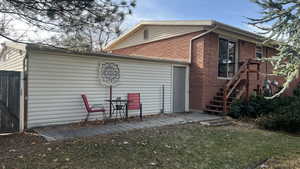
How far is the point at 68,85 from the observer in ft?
22.2

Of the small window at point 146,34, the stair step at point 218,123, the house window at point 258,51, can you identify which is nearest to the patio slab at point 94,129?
the stair step at point 218,123

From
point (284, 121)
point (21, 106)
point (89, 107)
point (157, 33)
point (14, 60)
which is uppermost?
point (157, 33)

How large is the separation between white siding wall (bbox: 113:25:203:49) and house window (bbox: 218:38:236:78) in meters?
1.80

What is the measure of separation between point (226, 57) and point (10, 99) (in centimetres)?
944

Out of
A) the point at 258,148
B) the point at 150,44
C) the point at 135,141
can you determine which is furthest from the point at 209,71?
the point at 135,141

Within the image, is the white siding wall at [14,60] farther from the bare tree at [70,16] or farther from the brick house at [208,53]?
the brick house at [208,53]

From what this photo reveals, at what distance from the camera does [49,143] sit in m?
4.70

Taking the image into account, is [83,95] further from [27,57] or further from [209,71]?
[209,71]

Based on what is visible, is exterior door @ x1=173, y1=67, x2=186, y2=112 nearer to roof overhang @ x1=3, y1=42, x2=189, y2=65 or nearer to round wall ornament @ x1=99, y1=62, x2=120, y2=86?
roof overhang @ x1=3, y1=42, x2=189, y2=65

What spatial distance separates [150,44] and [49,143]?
8814mm

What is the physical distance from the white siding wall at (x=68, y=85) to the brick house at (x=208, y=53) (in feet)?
8.34

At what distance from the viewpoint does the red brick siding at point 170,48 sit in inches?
412

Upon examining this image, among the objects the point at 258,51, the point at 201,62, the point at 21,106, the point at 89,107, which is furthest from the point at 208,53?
the point at 21,106

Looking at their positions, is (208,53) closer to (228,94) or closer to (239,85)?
(228,94)
